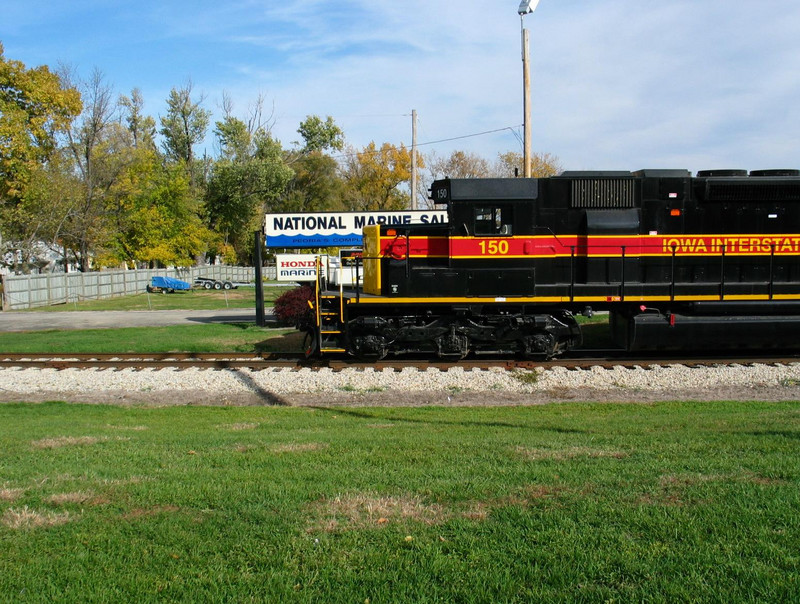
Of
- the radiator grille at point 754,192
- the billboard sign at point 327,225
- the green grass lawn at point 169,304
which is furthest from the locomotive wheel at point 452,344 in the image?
the green grass lawn at point 169,304

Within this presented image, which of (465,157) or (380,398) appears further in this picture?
(465,157)

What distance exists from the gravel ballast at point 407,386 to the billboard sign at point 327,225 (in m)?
7.03

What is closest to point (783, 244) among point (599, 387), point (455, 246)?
point (599, 387)

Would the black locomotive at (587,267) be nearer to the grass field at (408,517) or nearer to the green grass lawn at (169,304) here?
the grass field at (408,517)

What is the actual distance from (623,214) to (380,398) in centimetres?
624

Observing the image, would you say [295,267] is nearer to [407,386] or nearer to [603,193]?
[407,386]

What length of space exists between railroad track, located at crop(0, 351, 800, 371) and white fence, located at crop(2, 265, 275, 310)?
21.8 meters

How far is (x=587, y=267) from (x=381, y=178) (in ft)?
168

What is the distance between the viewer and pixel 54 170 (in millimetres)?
43281

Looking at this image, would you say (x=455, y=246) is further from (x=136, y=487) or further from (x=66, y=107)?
(x=66, y=107)

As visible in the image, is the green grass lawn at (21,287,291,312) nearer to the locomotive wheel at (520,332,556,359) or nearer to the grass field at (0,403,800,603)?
the locomotive wheel at (520,332,556,359)

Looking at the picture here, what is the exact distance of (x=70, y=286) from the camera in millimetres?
39656

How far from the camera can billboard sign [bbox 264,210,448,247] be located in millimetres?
19469

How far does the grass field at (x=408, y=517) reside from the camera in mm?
3639
